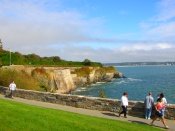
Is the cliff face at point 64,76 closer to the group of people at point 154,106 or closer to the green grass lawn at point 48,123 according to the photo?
the group of people at point 154,106

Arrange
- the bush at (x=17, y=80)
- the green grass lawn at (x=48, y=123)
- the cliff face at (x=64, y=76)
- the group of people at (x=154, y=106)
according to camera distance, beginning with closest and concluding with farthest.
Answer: the green grass lawn at (x=48, y=123) → the group of people at (x=154, y=106) → the bush at (x=17, y=80) → the cliff face at (x=64, y=76)

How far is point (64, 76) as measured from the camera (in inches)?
2670

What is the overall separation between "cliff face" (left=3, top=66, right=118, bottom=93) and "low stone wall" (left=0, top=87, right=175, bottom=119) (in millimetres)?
18468

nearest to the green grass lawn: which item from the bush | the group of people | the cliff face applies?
the group of people

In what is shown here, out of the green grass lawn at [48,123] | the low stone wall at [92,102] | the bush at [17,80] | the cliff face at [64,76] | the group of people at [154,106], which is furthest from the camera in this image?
the cliff face at [64,76]

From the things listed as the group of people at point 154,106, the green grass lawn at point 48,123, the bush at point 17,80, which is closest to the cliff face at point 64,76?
the bush at point 17,80

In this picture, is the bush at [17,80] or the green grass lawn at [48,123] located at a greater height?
the bush at [17,80]

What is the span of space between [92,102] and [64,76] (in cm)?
4508

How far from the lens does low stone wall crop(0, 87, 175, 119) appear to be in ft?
67.5

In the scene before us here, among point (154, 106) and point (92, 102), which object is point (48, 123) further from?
point (92, 102)

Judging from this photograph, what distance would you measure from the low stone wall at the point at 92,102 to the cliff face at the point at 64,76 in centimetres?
1847

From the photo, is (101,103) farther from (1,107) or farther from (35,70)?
(35,70)

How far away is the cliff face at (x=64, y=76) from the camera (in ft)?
185

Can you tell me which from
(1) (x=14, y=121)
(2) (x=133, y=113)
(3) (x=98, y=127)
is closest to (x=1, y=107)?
(1) (x=14, y=121)
